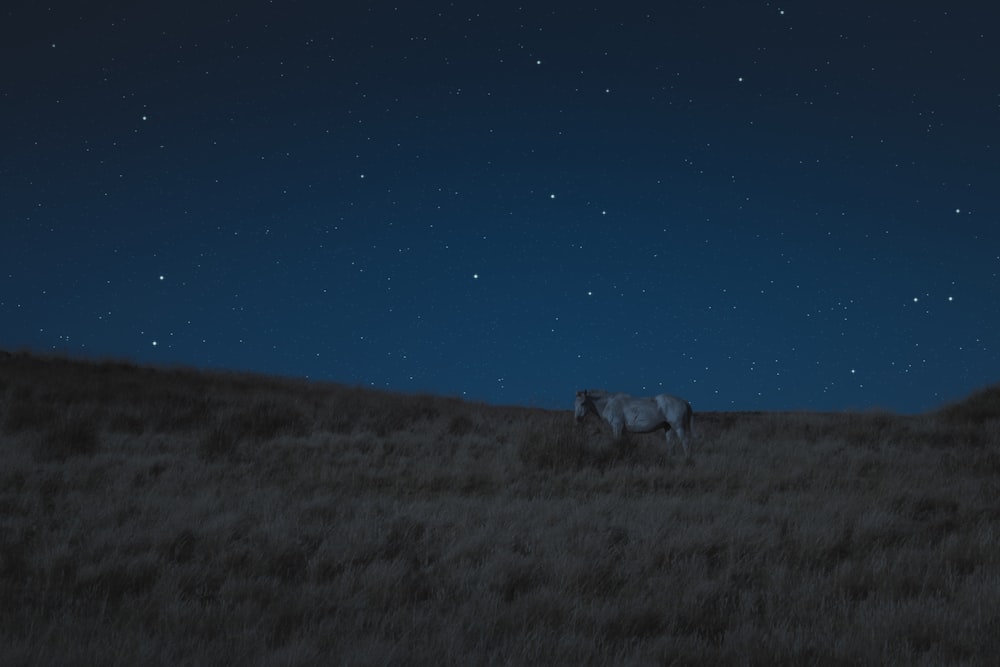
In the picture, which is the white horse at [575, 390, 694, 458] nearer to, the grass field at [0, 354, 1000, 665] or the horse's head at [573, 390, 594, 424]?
the horse's head at [573, 390, 594, 424]

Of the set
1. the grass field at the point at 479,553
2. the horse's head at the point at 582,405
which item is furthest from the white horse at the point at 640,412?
the grass field at the point at 479,553

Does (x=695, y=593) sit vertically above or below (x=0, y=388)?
below

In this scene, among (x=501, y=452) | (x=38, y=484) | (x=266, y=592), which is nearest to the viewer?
(x=266, y=592)

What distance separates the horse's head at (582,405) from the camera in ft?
45.3

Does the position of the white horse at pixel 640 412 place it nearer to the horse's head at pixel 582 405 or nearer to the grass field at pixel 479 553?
the horse's head at pixel 582 405

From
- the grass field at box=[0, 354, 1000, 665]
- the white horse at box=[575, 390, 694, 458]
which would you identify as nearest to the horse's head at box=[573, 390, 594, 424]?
the white horse at box=[575, 390, 694, 458]

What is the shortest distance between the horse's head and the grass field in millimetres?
694

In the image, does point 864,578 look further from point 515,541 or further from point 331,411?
point 331,411

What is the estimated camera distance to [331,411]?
1744cm

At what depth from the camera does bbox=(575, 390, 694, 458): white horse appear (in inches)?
538

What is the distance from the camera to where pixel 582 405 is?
13.9 m

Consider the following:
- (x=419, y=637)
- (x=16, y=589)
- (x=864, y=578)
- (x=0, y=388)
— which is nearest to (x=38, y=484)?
(x=16, y=589)

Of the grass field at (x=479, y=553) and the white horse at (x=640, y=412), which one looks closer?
the grass field at (x=479, y=553)

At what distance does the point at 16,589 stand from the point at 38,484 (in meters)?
4.01
